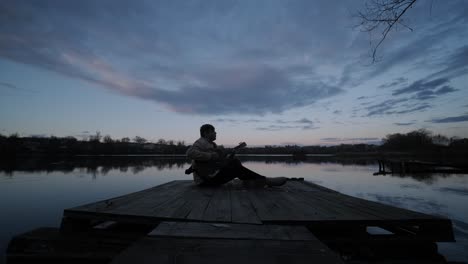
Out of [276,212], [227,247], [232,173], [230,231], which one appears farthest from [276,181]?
[227,247]

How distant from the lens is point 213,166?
507cm

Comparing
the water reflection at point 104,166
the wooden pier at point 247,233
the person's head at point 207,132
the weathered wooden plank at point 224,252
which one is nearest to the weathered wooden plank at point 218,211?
the wooden pier at point 247,233

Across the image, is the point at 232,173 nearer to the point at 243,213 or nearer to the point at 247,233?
the point at 243,213

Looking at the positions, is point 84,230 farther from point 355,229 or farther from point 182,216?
point 355,229

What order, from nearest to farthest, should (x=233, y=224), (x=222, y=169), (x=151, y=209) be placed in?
(x=233, y=224) → (x=151, y=209) → (x=222, y=169)

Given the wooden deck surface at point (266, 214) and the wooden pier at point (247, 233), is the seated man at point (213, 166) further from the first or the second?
the wooden deck surface at point (266, 214)

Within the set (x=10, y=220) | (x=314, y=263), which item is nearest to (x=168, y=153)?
(x=10, y=220)

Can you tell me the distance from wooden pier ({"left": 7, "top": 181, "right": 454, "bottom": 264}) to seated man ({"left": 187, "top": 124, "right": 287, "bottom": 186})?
4.23ft

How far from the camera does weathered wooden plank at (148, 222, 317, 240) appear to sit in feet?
6.14

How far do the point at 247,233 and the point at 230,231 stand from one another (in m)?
0.15

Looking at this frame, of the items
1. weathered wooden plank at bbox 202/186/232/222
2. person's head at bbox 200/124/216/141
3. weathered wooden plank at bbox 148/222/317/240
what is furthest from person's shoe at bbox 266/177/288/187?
weathered wooden plank at bbox 148/222/317/240

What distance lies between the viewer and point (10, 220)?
686 cm

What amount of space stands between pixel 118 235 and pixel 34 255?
3.57 feet

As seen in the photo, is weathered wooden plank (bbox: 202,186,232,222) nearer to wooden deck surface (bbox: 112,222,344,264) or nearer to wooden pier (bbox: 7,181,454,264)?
wooden pier (bbox: 7,181,454,264)
